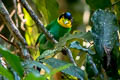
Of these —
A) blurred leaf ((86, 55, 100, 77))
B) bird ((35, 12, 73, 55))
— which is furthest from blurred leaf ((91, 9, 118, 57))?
bird ((35, 12, 73, 55))

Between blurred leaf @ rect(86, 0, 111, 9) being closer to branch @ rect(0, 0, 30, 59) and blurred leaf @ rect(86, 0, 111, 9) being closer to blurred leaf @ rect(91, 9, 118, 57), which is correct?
blurred leaf @ rect(91, 9, 118, 57)

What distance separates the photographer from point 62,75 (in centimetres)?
174

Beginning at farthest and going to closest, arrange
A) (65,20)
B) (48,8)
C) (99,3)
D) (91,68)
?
(65,20)
(48,8)
(99,3)
(91,68)

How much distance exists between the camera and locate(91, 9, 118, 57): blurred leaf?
4.13 ft

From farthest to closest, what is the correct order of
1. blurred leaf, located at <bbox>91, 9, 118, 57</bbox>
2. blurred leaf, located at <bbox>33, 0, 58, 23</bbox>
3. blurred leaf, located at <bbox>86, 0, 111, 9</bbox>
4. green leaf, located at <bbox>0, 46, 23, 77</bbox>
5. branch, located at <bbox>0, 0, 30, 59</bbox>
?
blurred leaf, located at <bbox>33, 0, 58, 23</bbox> → branch, located at <bbox>0, 0, 30, 59</bbox> → blurred leaf, located at <bbox>86, 0, 111, 9</bbox> → blurred leaf, located at <bbox>91, 9, 118, 57</bbox> → green leaf, located at <bbox>0, 46, 23, 77</bbox>

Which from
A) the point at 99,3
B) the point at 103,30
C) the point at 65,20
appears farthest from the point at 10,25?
the point at 65,20

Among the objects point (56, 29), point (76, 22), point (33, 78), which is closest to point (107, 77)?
point (33, 78)

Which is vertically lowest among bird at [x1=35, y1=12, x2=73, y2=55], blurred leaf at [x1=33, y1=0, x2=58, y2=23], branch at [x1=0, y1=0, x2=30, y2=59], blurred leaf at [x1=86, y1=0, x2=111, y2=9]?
blurred leaf at [x1=86, y1=0, x2=111, y2=9]

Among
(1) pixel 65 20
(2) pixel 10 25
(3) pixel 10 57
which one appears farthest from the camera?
(1) pixel 65 20

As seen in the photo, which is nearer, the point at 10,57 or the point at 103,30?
the point at 10,57

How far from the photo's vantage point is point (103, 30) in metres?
1.33

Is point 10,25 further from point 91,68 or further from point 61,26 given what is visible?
point 61,26

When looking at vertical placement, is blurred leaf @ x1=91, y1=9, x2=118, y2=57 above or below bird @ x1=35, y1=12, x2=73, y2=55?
below

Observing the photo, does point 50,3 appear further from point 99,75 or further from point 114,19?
point 99,75
